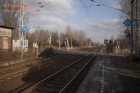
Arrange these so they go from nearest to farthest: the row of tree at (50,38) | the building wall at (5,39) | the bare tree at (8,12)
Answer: the building wall at (5,39) → the bare tree at (8,12) → the row of tree at (50,38)

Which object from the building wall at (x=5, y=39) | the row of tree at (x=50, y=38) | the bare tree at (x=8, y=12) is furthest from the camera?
the row of tree at (x=50, y=38)

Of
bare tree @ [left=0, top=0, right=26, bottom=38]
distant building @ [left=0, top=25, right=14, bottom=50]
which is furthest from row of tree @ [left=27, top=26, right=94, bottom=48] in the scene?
distant building @ [left=0, top=25, right=14, bottom=50]

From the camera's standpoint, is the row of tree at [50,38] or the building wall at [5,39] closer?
the building wall at [5,39]

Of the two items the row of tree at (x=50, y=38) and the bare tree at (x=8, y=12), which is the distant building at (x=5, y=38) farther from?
the row of tree at (x=50, y=38)

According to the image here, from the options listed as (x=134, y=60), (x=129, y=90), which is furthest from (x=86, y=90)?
(x=134, y=60)

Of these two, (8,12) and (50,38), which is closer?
(8,12)

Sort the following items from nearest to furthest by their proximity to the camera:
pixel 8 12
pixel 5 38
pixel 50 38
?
pixel 5 38
pixel 8 12
pixel 50 38

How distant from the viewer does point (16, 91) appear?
15.8 meters

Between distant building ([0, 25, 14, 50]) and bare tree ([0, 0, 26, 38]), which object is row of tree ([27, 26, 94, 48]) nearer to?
bare tree ([0, 0, 26, 38])

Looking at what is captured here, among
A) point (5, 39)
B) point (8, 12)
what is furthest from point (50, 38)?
point (5, 39)

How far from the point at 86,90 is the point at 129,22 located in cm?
1780

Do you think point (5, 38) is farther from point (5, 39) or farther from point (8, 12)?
point (8, 12)

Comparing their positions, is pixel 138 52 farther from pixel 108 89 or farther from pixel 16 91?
pixel 16 91

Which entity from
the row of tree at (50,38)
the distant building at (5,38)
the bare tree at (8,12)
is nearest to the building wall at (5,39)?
the distant building at (5,38)
